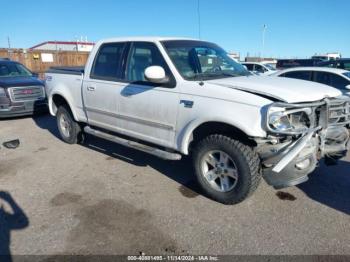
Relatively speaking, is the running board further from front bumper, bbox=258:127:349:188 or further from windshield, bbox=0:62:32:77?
windshield, bbox=0:62:32:77

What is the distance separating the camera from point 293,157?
10.2 ft

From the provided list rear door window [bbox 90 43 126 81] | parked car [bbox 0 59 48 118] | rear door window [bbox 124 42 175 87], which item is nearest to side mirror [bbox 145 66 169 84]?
rear door window [bbox 124 42 175 87]

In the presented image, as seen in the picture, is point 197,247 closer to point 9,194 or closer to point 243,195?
point 243,195

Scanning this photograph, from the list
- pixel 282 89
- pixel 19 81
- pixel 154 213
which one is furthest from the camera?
pixel 19 81

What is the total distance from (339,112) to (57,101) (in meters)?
5.34

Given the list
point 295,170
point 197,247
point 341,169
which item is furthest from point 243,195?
point 341,169

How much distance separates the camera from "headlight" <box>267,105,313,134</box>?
123 inches

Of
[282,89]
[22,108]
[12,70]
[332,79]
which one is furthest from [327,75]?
[12,70]

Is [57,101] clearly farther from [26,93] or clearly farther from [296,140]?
[296,140]

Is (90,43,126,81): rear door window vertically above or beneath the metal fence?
beneath

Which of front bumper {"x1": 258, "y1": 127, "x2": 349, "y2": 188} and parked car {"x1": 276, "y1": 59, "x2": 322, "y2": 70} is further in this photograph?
parked car {"x1": 276, "y1": 59, "x2": 322, "y2": 70}

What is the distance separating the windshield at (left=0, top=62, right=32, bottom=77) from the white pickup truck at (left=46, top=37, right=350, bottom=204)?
5.85m

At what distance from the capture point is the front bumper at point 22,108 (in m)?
8.50

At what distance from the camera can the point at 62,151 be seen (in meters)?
5.93
